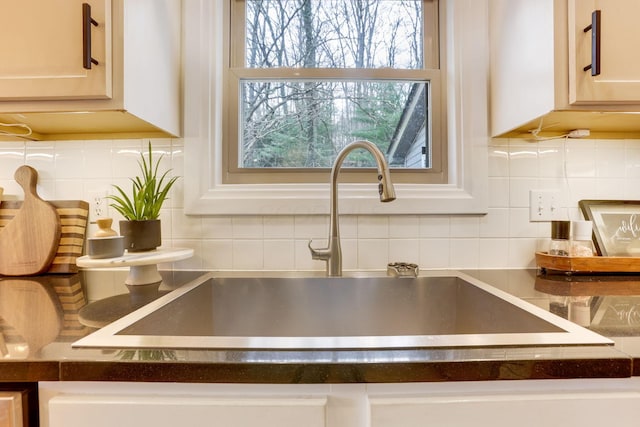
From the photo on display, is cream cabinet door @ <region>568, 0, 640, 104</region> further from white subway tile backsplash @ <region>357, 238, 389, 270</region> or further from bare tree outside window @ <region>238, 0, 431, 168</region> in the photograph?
white subway tile backsplash @ <region>357, 238, 389, 270</region>

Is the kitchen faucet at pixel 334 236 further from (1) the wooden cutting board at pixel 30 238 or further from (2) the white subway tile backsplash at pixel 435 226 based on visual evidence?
(1) the wooden cutting board at pixel 30 238

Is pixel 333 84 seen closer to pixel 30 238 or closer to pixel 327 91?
pixel 327 91

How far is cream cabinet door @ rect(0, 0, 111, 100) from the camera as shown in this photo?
78 centimetres

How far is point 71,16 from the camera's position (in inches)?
30.7

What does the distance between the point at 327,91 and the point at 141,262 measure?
85cm

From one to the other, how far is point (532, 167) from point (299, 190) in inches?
30.5

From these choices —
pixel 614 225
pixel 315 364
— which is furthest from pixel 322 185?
pixel 614 225

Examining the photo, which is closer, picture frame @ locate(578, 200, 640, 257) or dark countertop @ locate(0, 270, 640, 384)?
dark countertop @ locate(0, 270, 640, 384)

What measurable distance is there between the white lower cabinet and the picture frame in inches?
28.0

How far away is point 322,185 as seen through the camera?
1106 mm

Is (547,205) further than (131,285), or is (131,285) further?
(547,205)

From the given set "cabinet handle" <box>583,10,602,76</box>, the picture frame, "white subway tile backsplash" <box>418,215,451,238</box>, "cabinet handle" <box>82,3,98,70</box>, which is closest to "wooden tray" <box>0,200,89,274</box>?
"cabinet handle" <box>82,3,98,70</box>

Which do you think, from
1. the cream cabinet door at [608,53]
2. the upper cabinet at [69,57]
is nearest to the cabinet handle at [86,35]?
the upper cabinet at [69,57]

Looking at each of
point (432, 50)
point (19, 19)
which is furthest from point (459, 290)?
point (19, 19)
